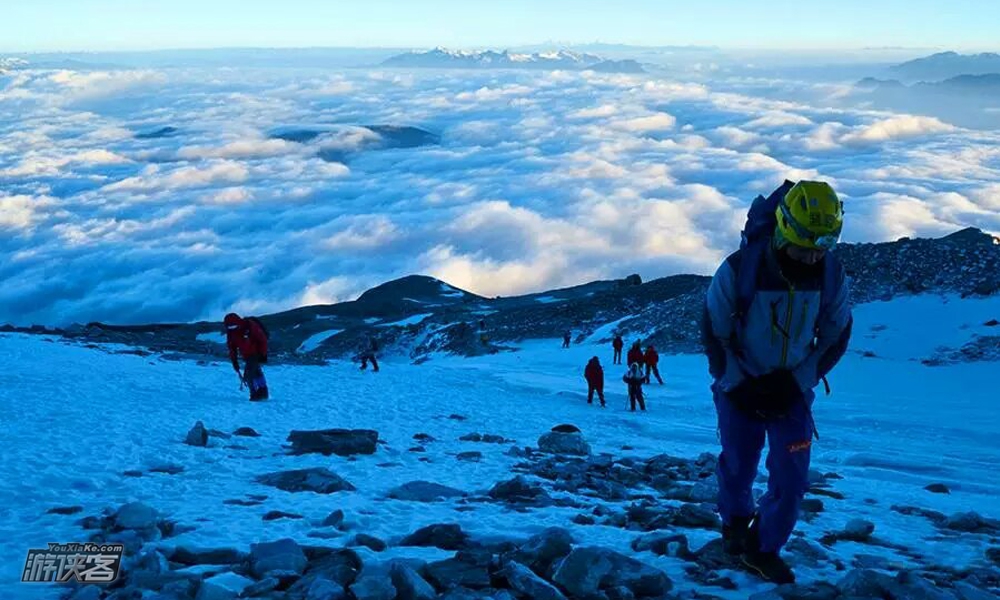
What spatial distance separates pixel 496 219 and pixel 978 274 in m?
151

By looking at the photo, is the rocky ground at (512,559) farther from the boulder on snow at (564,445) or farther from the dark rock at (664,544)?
the boulder on snow at (564,445)

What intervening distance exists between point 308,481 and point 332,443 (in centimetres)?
207

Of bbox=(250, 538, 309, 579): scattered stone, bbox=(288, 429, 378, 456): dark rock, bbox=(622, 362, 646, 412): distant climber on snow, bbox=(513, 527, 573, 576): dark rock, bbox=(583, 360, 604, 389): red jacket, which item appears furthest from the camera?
bbox=(583, 360, 604, 389): red jacket

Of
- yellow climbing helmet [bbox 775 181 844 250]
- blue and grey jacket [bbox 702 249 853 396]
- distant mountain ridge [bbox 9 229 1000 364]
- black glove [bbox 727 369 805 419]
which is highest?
yellow climbing helmet [bbox 775 181 844 250]

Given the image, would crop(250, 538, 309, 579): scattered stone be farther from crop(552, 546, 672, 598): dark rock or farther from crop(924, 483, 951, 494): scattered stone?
crop(924, 483, 951, 494): scattered stone

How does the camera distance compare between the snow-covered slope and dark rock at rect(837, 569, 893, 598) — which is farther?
the snow-covered slope

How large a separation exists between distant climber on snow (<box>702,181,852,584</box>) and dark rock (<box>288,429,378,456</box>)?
5.54m

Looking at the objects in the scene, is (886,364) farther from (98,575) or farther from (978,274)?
(98,575)

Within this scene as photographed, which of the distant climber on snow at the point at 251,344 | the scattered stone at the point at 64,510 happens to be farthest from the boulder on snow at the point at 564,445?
the distant climber on snow at the point at 251,344

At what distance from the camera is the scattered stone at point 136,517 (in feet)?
17.9

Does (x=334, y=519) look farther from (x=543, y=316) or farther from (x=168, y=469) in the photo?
(x=543, y=316)

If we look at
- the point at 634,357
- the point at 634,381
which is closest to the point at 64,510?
the point at 634,381

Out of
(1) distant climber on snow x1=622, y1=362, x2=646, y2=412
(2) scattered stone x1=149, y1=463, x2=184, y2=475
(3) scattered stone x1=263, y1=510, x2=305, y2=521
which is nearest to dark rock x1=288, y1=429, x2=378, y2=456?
(2) scattered stone x1=149, y1=463, x2=184, y2=475

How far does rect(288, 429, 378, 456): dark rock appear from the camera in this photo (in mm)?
9305
